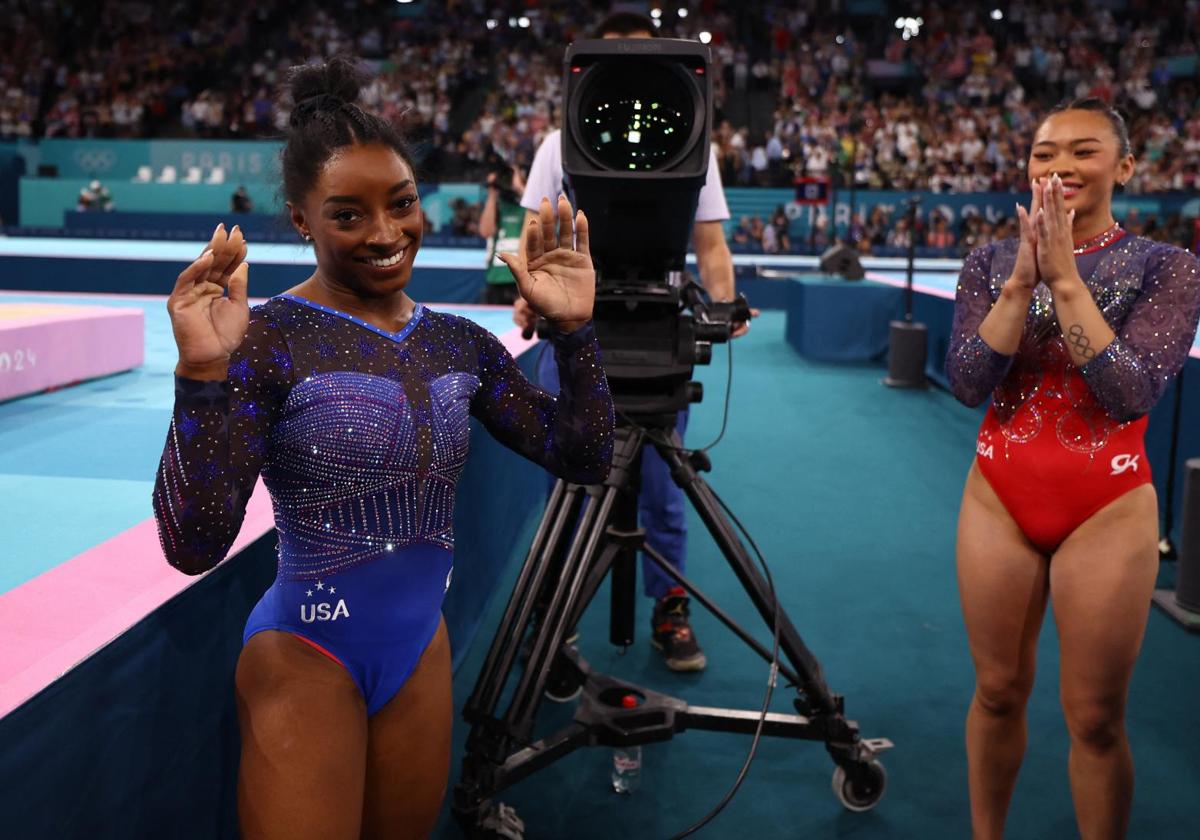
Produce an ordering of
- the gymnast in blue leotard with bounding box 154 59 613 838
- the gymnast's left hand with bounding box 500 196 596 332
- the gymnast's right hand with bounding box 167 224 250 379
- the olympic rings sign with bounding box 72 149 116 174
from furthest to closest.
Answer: the olympic rings sign with bounding box 72 149 116 174, the gymnast's left hand with bounding box 500 196 596 332, the gymnast in blue leotard with bounding box 154 59 613 838, the gymnast's right hand with bounding box 167 224 250 379

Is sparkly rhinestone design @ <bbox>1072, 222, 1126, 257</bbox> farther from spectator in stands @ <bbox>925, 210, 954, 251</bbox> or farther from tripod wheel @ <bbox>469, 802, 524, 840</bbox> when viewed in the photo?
spectator in stands @ <bbox>925, 210, 954, 251</bbox>

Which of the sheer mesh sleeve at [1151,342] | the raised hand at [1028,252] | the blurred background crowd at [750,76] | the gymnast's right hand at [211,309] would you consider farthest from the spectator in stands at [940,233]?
the gymnast's right hand at [211,309]

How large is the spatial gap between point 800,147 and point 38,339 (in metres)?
12.8

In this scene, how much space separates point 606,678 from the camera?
223cm

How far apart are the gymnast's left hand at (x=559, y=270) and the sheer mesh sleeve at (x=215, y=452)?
331 millimetres

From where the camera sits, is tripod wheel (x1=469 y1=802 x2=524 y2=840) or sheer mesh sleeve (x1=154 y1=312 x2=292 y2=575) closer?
sheer mesh sleeve (x1=154 y1=312 x2=292 y2=575)

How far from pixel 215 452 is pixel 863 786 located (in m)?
1.57

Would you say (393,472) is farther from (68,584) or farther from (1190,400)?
(1190,400)

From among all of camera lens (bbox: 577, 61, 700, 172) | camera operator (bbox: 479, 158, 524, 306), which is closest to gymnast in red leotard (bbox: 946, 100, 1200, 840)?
camera lens (bbox: 577, 61, 700, 172)

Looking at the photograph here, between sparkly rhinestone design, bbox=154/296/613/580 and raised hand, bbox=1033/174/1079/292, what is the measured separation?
728mm

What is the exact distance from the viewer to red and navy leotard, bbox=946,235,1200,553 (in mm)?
1646

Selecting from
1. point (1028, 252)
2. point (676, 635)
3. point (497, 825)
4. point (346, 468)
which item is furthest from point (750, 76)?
point (346, 468)

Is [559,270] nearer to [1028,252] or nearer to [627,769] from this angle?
[1028,252]

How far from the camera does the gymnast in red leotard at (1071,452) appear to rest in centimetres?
162
